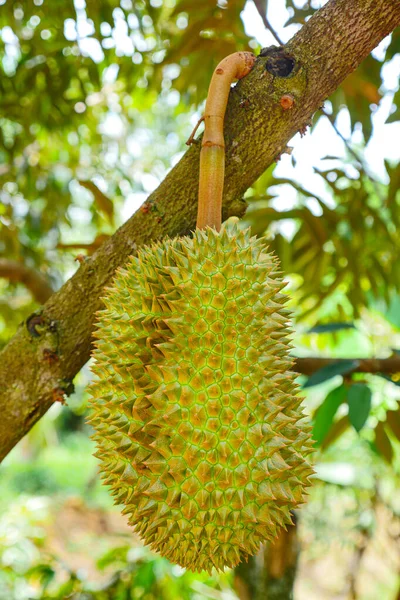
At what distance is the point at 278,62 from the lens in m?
1.08

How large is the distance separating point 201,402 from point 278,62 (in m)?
0.65

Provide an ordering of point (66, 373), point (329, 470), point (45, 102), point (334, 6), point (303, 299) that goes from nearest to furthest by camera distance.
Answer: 1. point (334, 6)
2. point (66, 373)
3. point (303, 299)
4. point (45, 102)
5. point (329, 470)

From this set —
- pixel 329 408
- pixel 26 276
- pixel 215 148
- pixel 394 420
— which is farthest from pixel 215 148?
pixel 26 276

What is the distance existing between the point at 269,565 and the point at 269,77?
164 cm

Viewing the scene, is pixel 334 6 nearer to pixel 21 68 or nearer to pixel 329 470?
pixel 21 68

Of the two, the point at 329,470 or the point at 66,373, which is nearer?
the point at 66,373

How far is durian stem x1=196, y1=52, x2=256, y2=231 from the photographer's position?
1.04 metres

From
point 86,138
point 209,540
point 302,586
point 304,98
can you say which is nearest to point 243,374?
point 209,540

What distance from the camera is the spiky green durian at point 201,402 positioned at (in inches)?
35.9

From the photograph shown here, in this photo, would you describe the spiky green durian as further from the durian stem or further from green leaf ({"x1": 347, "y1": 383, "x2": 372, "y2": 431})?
green leaf ({"x1": 347, "y1": 383, "x2": 372, "y2": 431})

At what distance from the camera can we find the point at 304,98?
42.3 inches

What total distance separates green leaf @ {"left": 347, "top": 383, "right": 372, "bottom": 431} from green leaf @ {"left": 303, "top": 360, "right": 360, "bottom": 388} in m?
0.09

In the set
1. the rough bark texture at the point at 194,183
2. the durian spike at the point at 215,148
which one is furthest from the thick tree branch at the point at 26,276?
the durian spike at the point at 215,148

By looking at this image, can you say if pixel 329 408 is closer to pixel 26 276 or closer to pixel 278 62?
pixel 278 62
